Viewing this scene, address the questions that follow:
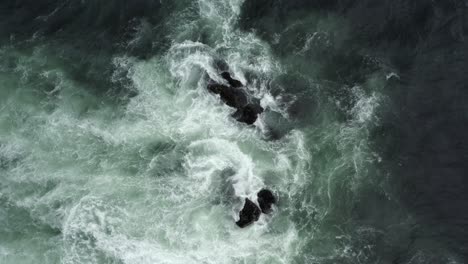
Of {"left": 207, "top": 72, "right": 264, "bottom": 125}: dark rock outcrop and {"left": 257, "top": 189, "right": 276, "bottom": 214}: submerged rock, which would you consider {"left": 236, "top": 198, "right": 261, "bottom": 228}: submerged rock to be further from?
{"left": 207, "top": 72, "right": 264, "bottom": 125}: dark rock outcrop

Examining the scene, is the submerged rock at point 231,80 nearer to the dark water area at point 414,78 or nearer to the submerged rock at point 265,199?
the dark water area at point 414,78

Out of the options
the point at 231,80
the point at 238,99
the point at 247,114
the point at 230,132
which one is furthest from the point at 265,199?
the point at 231,80

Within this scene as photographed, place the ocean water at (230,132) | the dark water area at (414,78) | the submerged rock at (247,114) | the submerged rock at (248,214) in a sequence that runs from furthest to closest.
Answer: the submerged rock at (247,114)
the dark water area at (414,78)
the submerged rock at (248,214)
the ocean water at (230,132)

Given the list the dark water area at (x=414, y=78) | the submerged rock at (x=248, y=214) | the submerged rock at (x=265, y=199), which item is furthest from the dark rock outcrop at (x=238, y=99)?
the submerged rock at (x=248, y=214)

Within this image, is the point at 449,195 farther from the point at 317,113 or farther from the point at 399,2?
the point at 399,2

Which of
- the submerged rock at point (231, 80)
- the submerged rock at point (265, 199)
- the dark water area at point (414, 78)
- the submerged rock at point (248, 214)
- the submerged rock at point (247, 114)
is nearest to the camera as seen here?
the submerged rock at point (248, 214)

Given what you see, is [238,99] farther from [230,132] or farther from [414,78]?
[414,78]
